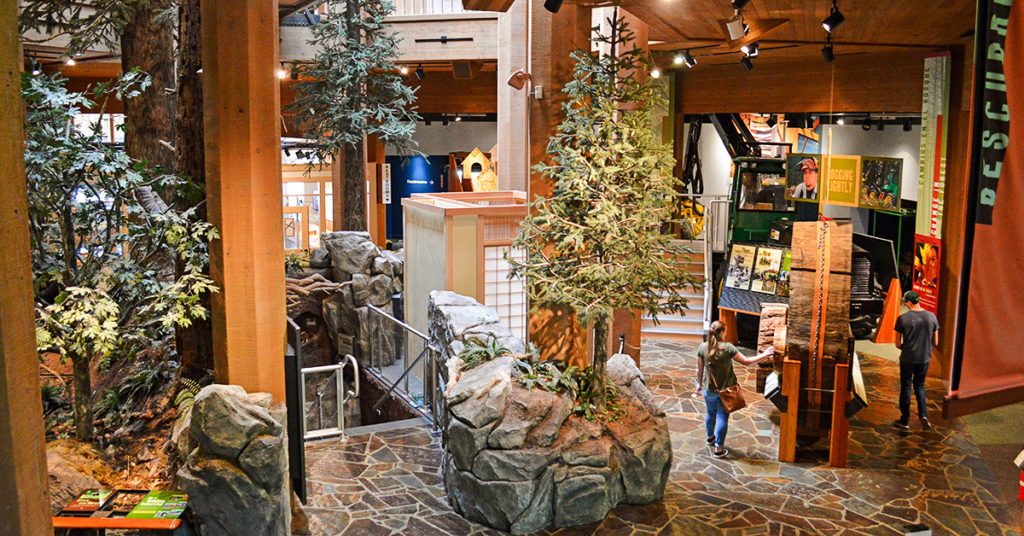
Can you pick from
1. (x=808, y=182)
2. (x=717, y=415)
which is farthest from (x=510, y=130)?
(x=717, y=415)

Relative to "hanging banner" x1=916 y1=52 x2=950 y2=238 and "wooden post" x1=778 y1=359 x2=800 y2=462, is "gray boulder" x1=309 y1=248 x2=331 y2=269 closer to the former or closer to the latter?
"wooden post" x1=778 y1=359 x2=800 y2=462

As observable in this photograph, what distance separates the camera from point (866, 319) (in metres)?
12.8

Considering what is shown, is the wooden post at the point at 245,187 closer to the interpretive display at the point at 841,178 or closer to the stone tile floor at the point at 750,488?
the stone tile floor at the point at 750,488

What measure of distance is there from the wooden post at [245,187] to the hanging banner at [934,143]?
29.2 feet

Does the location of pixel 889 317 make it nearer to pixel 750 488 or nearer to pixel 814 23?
pixel 814 23

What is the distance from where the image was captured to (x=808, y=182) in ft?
47.0

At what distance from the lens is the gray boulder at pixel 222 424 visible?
19.5ft

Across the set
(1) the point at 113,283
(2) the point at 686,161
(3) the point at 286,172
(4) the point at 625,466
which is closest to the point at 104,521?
(1) the point at 113,283

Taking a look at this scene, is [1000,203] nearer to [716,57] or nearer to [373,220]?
[716,57]

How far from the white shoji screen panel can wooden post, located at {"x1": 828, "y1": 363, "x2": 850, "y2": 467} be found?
441 cm

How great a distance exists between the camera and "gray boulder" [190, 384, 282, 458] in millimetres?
5941

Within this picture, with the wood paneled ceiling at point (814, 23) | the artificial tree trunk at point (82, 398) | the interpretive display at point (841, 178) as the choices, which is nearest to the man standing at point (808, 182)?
the interpretive display at point (841, 178)

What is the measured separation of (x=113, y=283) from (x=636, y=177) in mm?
4580

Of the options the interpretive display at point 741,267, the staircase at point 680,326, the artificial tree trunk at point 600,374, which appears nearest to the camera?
the artificial tree trunk at point 600,374
